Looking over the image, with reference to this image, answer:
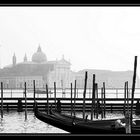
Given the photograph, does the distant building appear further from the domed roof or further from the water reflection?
the water reflection

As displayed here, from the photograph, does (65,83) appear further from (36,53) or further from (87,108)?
(87,108)

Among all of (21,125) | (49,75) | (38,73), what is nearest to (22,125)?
(21,125)

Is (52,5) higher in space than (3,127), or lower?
higher

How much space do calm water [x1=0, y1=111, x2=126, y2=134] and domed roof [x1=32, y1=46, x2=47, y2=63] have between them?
329 ft

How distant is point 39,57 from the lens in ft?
377

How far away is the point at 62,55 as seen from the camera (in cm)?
12362

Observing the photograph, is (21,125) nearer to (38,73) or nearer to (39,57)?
(38,73)

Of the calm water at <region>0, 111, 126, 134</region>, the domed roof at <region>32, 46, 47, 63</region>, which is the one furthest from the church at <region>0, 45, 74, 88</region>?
the calm water at <region>0, 111, 126, 134</region>

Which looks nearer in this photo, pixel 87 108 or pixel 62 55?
pixel 87 108

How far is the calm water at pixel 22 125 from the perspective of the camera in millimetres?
10836
